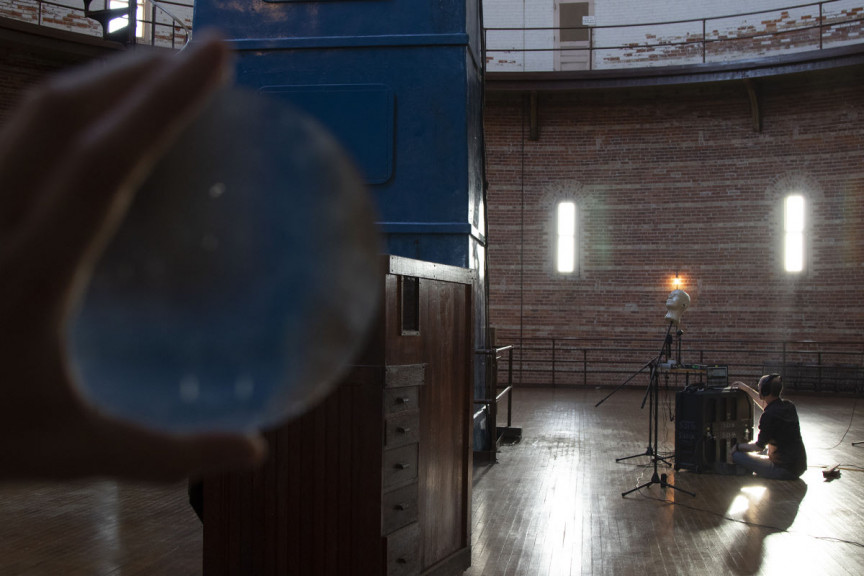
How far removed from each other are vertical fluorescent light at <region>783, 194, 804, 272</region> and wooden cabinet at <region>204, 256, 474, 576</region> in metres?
12.6

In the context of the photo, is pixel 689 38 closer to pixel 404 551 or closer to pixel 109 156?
pixel 404 551

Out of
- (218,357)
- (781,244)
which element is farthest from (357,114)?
(781,244)

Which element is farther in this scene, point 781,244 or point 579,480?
point 781,244

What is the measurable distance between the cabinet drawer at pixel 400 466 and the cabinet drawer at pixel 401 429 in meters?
0.03

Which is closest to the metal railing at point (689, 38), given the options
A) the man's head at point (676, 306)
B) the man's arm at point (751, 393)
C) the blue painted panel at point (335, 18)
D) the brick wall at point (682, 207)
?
the brick wall at point (682, 207)

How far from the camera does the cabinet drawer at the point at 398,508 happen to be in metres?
3.58

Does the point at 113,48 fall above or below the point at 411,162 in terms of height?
above

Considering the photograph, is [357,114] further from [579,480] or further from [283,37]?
[579,480]

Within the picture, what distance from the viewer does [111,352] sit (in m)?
0.51

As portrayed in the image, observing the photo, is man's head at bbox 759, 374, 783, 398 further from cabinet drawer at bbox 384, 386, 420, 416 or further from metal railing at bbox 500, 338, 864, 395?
metal railing at bbox 500, 338, 864, 395

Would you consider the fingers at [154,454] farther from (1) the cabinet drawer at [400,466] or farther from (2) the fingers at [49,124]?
(1) the cabinet drawer at [400,466]

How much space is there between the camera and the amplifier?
7.74 metres

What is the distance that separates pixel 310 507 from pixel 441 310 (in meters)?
1.18

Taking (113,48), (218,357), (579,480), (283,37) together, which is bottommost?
(579,480)
